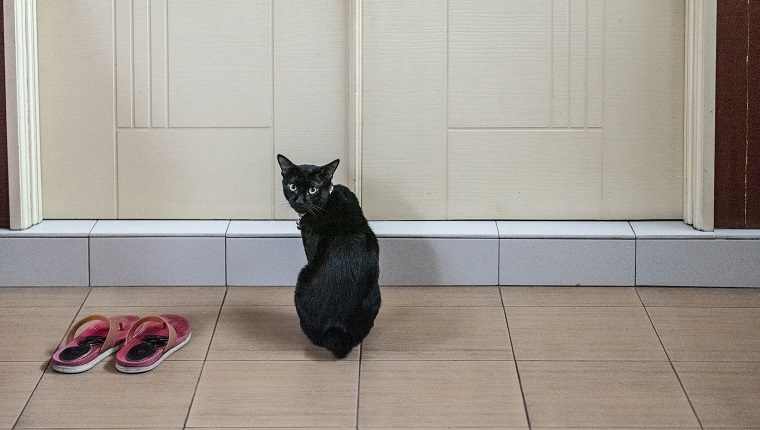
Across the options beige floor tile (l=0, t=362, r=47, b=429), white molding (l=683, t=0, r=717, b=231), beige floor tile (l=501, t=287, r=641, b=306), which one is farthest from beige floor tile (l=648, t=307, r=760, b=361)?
beige floor tile (l=0, t=362, r=47, b=429)

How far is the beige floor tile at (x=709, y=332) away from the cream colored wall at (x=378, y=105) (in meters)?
0.43

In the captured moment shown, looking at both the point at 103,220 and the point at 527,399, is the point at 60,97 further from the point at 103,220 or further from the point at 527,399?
the point at 527,399

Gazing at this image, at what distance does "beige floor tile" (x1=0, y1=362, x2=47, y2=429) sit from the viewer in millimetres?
2463

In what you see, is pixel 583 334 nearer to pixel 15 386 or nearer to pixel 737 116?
pixel 737 116

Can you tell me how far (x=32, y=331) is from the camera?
9.82 ft

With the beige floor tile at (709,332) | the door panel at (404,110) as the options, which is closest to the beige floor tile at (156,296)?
the door panel at (404,110)

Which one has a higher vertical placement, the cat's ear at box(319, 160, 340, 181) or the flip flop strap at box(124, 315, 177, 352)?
the cat's ear at box(319, 160, 340, 181)

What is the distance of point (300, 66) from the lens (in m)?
3.37

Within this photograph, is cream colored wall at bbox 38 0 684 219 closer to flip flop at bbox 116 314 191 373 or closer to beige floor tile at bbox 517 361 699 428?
flip flop at bbox 116 314 191 373

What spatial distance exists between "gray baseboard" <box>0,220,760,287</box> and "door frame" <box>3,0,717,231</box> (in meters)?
0.10

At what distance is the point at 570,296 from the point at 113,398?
4.64 feet

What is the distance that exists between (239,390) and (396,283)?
0.89 metres

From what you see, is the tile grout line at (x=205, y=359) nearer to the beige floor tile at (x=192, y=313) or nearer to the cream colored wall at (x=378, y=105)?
the beige floor tile at (x=192, y=313)

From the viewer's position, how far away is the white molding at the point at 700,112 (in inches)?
127
